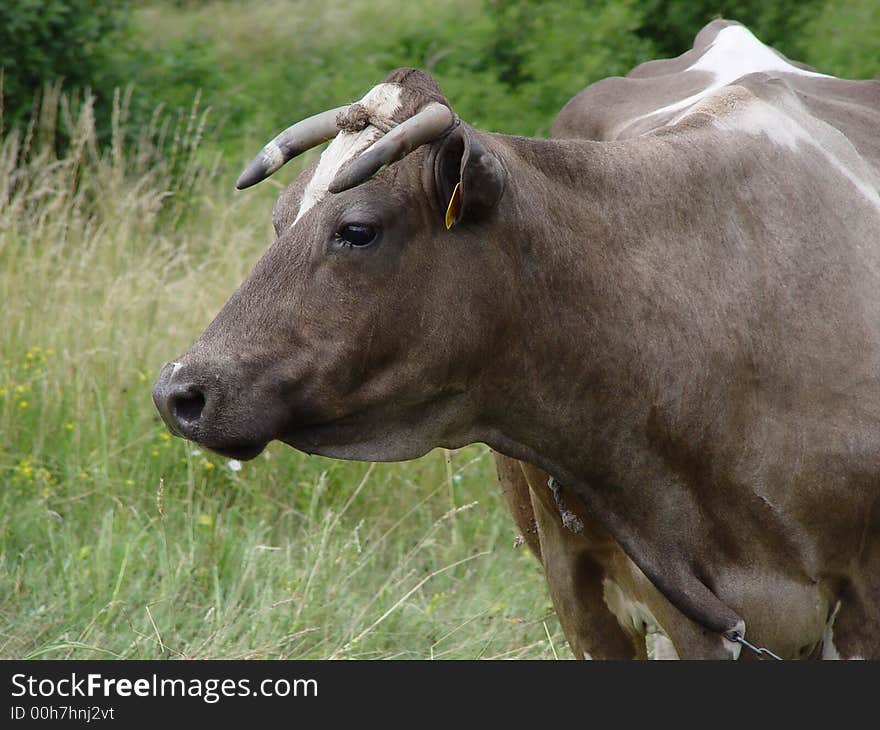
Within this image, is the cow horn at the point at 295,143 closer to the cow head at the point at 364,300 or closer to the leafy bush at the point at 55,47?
the cow head at the point at 364,300

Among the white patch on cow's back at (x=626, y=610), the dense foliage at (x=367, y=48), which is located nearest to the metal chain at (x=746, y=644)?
the white patch on cow's back at (x=626, y=610)

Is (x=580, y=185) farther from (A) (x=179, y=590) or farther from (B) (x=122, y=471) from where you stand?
(B) (x=122, y=471)

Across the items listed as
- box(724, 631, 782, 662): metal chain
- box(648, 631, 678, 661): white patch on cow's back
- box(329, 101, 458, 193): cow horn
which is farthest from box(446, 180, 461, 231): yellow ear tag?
box(648, 631, 678, 661): white patch on cow's back

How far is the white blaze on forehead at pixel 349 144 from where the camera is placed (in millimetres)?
2967

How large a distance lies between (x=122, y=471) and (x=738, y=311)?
10.3ft

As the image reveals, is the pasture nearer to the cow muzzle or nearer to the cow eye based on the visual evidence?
the cow muzzle

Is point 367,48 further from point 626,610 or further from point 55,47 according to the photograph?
point 626,610

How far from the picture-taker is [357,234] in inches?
114

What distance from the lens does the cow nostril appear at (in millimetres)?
2840

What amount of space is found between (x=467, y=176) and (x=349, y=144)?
0.30 meters

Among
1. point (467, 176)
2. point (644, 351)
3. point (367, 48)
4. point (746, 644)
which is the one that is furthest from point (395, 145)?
point (367, 48)

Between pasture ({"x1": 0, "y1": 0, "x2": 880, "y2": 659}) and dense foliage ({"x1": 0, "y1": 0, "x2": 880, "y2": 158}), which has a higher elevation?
dense foliage ({"x1": 0, "y1": 0, "x2": 880, "y2": 158})
